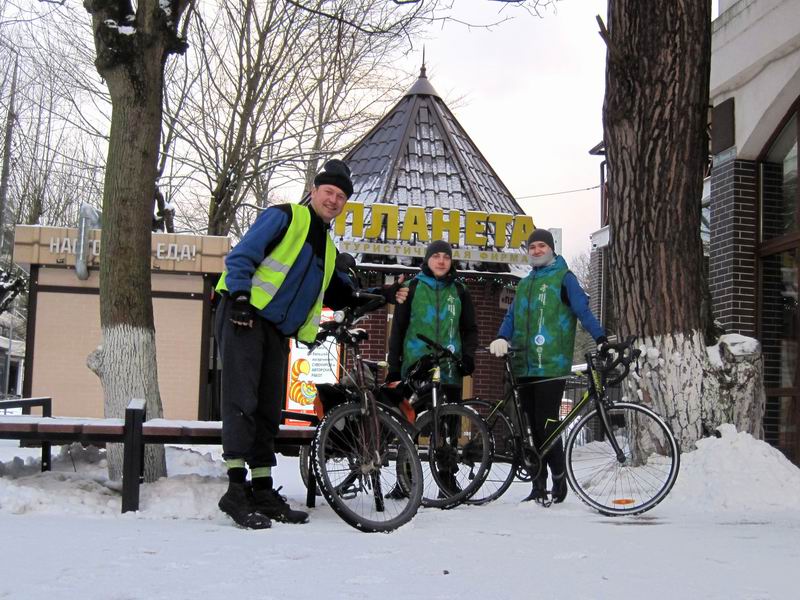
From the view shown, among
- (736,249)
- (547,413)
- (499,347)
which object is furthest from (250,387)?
(736,249)

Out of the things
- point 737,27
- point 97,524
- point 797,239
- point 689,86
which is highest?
point 737,27

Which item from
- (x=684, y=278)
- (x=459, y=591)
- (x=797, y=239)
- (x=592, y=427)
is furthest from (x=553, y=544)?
(x=797, y=239)

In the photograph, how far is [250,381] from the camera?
4930 millimetres

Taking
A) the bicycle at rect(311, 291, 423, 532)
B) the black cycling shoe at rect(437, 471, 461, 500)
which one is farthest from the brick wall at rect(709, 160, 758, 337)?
the bicycle at rect(311, 291, 423, 532)

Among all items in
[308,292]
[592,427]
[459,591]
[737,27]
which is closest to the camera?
[459,591]

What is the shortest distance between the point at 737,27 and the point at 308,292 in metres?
6.55

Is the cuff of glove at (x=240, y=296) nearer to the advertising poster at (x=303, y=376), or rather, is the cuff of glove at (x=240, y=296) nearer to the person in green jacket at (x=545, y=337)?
the person in green jacket at (x=545, y=337)

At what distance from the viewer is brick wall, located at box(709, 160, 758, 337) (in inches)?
368

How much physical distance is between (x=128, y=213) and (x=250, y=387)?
2.27 metres

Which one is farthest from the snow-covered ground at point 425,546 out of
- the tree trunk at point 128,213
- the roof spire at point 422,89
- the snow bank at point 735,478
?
the roof spire at point 422,89

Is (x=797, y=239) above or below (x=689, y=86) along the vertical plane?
below

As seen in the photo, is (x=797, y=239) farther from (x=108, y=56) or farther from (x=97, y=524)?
(x=97, y=524)

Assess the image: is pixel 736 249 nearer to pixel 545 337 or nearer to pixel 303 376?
pixel 545 337

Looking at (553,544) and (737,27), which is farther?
(737,27)
